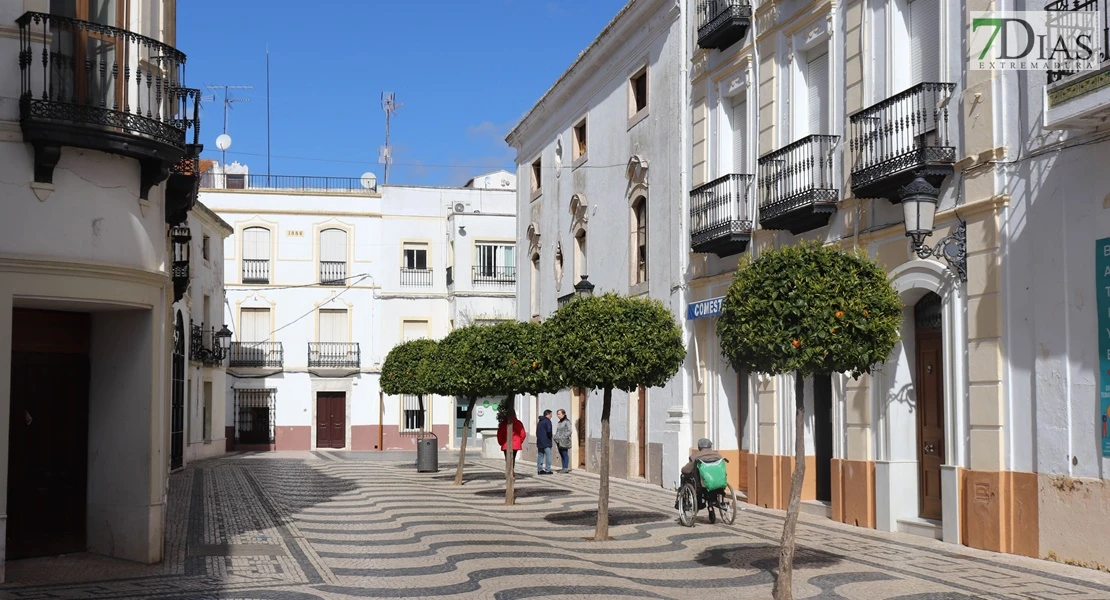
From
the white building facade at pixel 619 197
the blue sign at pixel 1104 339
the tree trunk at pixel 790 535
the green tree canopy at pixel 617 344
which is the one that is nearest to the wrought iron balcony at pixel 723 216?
the white building facade at pixel 619 197

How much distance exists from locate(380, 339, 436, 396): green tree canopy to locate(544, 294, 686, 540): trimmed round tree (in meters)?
14.1

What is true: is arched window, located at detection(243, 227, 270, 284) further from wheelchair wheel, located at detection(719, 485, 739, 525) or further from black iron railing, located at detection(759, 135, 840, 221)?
wheelchair wheel, located at detection(719, 485, 739, 525)

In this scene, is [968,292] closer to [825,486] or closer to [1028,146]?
[1028,146]

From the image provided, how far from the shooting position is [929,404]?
14180mm

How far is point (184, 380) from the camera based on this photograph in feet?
96.9

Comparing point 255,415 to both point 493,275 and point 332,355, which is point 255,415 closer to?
point 332,355

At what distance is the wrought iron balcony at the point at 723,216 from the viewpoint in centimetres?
1816

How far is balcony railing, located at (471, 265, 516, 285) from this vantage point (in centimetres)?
4428

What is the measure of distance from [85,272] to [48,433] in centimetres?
208

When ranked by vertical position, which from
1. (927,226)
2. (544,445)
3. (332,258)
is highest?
(332,258)

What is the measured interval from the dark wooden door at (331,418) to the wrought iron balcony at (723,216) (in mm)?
27442

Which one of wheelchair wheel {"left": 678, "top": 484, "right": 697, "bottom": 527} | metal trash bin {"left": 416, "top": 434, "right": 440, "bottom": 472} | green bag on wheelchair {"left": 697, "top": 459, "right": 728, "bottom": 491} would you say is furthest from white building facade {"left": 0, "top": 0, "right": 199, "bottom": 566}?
metal trash bin {"left": 416, "top": 434, "right": 440, "bottom": 472}

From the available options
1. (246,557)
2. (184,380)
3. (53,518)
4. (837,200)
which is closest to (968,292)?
(837,200)

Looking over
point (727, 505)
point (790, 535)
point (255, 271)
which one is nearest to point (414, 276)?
point (255, 271)
